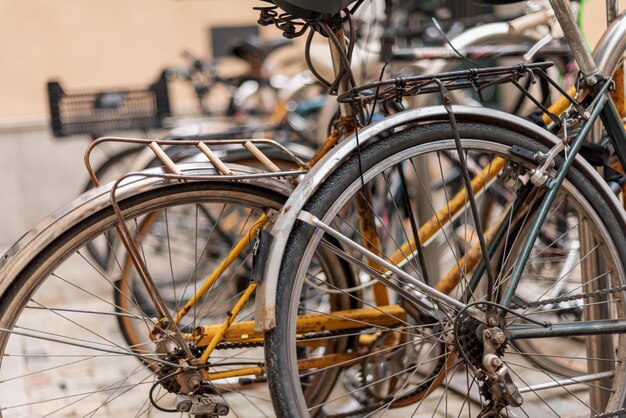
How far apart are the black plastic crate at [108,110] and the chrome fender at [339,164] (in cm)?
265

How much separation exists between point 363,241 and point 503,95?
5.20 metres

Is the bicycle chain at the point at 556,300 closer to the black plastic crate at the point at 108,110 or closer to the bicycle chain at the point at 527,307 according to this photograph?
the bicycle chain at the point at 527,307

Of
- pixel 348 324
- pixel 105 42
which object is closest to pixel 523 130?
pixel 348 324

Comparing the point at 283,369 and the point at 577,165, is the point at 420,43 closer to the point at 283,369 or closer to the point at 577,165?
the point at 577,165

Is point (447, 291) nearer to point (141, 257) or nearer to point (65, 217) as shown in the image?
point (141, 257)

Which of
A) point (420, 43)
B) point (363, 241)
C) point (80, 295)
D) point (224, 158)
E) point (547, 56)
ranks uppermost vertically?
point (420, 43)

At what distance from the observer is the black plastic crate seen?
4477 mm

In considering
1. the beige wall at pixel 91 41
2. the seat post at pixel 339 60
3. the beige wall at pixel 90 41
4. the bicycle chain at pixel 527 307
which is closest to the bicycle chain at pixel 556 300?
the bicycle chain at pixel 527 307

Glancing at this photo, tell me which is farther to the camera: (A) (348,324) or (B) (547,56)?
(B) (547,56)

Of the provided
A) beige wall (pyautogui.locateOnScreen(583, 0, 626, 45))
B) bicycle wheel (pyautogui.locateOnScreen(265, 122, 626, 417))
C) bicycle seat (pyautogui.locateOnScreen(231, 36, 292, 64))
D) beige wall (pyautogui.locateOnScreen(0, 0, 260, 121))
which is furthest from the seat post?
beige wall (pyautogui.locateOnScreen(0, 0, 260, 121))

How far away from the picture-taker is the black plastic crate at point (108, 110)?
4477 millimetres

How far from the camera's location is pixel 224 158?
2904mm

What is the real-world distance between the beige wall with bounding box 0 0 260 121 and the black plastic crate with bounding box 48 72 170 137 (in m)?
2.76

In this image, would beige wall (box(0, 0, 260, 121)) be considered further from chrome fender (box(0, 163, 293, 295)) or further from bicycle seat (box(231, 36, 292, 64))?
chrome fender (box(0, 163, 293, 295))
